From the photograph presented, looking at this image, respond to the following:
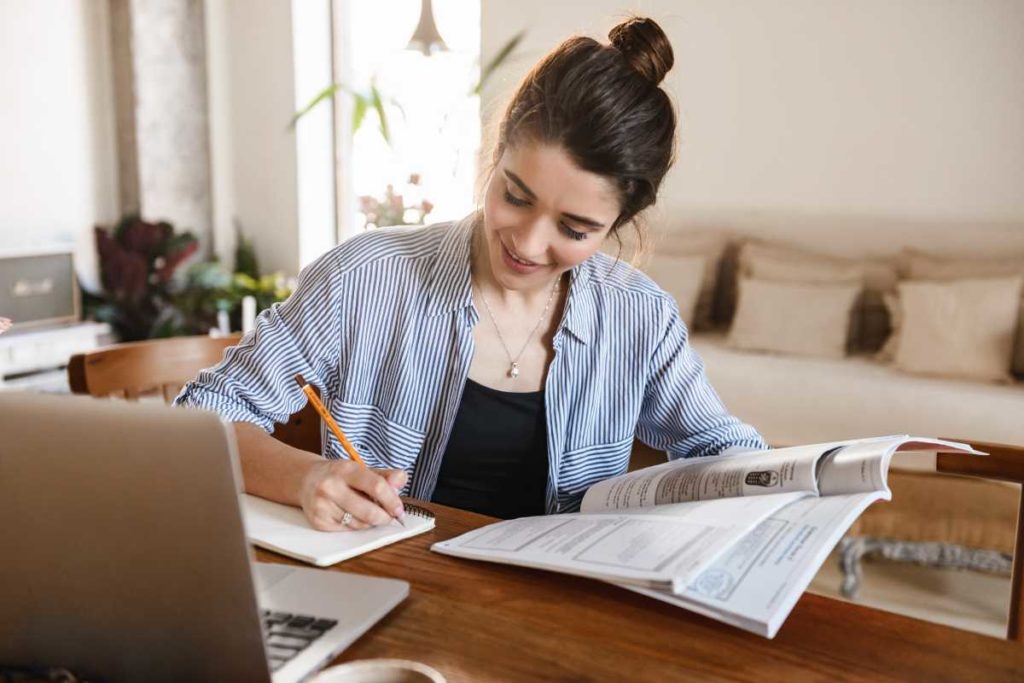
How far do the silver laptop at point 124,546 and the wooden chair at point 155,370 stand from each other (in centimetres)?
87

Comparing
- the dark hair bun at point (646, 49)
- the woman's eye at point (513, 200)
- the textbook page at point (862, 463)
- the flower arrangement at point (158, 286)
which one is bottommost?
the flower arrangement at point (158, 286)

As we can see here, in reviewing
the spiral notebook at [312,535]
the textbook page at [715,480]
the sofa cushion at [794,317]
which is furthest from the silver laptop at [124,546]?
the sofa cushion at [794,317]

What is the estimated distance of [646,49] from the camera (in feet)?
3.92

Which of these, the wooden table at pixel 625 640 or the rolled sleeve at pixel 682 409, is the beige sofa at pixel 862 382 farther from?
the wooden table at pixel 625 640

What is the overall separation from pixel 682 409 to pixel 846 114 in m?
2.70

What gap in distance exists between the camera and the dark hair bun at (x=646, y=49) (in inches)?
47.1

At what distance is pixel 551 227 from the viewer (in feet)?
3.91

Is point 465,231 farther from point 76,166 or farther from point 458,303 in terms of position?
point 76,166

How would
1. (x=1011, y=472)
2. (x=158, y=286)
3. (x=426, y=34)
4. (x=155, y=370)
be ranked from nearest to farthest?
(x=1011, y=472), (x=155, y=370), (x=426, y=34), (x=158, y=286)

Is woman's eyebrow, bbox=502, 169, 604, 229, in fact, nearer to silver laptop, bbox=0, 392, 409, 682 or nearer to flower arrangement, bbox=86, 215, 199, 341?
silver laptop, bbox=0, 392, 409, 682

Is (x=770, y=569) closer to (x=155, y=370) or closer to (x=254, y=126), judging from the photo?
(x=155, y=370)

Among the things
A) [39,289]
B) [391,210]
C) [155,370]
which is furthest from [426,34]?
[155,370]

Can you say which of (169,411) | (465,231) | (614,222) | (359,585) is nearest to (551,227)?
(614,222)

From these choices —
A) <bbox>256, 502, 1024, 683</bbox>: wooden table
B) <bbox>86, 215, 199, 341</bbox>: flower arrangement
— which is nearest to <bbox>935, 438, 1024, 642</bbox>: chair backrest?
<bbox>256, 502, 1024, 683</bbox>: wooden table
